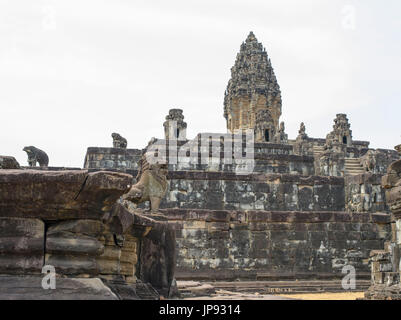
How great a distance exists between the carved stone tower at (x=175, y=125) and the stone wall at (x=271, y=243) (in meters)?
18.2

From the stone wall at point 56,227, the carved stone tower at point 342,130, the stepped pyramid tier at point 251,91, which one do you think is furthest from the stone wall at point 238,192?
the stepped pyramid tier at point 251,91

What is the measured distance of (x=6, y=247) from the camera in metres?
4.70

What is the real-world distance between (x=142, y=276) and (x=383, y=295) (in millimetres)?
5231

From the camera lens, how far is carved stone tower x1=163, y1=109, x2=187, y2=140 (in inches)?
1310

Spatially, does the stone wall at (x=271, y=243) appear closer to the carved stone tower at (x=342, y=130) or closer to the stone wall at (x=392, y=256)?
the stone wall at (x=392, y=256)

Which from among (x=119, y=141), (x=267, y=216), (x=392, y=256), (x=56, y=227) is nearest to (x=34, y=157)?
(x=119, y=141)

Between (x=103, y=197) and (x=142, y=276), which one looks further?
(x=142, y=276)

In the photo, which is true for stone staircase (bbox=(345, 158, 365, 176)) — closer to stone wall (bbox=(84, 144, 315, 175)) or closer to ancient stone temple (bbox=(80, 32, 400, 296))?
ancient stone temple (bbox=(80, 32, 400, 296))

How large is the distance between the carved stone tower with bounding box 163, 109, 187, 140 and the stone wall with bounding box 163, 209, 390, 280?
1819cm

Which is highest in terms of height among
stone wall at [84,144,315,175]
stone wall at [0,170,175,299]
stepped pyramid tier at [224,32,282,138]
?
stepped pyramid tier at [224,32,282,138]

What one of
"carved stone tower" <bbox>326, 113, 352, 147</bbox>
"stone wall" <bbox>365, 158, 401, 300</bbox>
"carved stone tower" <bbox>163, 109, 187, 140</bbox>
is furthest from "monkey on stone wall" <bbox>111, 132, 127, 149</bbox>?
"stone wall" <bbox>365, 158, 401, 300</bbox>

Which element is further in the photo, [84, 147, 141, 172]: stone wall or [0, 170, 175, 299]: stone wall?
[84, 147, 141, 172]: stone wall
